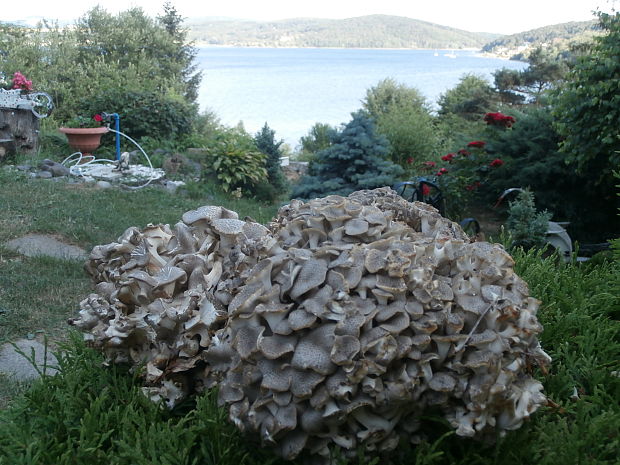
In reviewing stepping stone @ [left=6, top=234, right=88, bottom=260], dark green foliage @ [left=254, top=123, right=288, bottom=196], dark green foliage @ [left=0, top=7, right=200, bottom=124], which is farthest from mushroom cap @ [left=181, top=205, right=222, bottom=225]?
dark green foliage @ [left=0, top=7, right=200, bottom=124]

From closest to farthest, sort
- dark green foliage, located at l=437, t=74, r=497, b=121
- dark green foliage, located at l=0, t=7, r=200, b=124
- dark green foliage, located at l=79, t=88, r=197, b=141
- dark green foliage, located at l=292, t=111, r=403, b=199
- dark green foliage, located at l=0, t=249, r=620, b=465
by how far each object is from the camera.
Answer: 1. dark green foliage, located at l=0, t=249, r=620, b=465
2. dark green foliage, located at l=292, t=111, r=403, b=199
3. dark green foliage, located at l=79, t=88, r=197, b=141
4. dark green foliage, located at l=0, t=7, r=200, b=124
5. dark green foliage, located at l=437, t=74, r=497, b=121

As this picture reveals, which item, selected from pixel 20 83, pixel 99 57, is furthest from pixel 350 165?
pixel 99 57

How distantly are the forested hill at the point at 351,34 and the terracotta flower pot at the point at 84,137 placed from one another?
5754 inches

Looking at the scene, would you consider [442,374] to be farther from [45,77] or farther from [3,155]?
[45,77]

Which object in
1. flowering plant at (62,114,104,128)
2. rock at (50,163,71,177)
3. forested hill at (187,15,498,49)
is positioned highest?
forested hill at (187,15,498,49)

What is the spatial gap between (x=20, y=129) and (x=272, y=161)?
188 inches

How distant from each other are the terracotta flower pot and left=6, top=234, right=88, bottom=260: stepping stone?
5746 mm

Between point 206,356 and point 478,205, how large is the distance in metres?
7.48

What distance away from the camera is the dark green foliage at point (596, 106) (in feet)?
19.0

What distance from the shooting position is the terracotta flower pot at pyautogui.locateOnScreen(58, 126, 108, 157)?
11.5m

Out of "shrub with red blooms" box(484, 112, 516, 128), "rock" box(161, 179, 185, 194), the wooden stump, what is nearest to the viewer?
"shrub with red blooms" box(484, 112, 516, 128)

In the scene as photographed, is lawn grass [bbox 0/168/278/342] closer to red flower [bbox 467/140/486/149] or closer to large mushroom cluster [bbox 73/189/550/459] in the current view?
large mushroom cluster [bbox 73/189/550/459]

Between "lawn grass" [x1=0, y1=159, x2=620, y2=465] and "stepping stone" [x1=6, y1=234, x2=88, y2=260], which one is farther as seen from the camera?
"stepping stone" [x1=6, y1=234, x2=88, y2=260]

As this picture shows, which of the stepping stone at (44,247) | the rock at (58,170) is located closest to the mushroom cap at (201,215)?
the stepping stone at (44,247)
